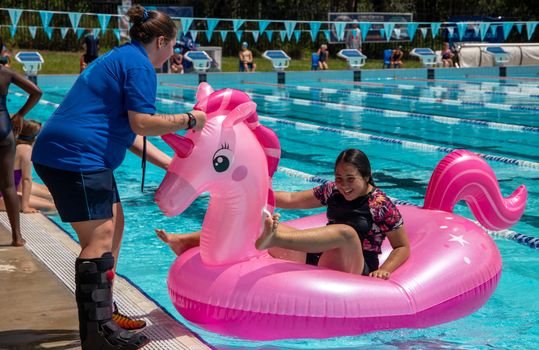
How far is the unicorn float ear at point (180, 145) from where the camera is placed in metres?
3.71

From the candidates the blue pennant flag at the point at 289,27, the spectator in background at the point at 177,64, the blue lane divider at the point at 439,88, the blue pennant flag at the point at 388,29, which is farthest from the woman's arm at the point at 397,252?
the blue pennant flag at the point at 388,29

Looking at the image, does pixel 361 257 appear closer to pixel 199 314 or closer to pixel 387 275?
pixel 387 275

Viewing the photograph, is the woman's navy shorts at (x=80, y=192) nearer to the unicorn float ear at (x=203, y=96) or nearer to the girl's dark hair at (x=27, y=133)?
the unicorn float ear at (x=203, y=96)

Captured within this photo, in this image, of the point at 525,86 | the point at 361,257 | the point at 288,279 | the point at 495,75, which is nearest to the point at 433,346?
the point at 361,257

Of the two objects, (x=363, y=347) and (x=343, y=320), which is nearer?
(x=343, y=320)

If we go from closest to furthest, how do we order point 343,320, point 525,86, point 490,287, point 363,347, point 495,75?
point 343,320 < point 363,347 < point 490,287 < point 525,86 < point 495,75

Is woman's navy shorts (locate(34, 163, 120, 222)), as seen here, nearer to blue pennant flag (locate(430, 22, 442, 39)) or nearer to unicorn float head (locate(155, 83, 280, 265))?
unicorn float head (locate(155, 83, 280, 265))

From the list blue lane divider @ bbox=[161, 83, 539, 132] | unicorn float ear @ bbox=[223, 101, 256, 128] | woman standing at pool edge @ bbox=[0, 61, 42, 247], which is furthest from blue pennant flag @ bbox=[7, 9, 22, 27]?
unicorn float ear @ bbox=[223, 101, 256, 128]

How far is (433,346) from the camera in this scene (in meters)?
4.11

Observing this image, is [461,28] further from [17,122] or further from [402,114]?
[17,122]

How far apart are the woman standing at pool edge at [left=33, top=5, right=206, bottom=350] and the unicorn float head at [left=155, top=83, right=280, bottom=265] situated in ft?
1.17

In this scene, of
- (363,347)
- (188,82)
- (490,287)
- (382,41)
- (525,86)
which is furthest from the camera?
(382,41)

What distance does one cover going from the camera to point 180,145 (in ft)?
12.2

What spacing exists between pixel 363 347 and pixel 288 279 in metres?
0.62
